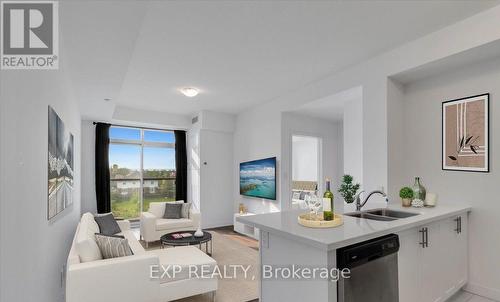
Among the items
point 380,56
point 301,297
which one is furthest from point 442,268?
point 380,56

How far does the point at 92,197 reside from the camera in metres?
6.02

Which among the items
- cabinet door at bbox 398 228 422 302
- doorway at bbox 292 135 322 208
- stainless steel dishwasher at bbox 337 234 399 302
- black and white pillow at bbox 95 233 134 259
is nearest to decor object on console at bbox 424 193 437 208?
cabinet door at bbox 398 228 422 302

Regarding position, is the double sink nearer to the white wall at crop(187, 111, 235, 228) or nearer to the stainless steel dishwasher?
the stainless steel dishwasher

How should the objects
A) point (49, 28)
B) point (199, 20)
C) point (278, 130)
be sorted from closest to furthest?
point (49, 28) → point (199, 20) → point (278, 130)

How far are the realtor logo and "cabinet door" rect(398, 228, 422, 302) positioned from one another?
8.85ft

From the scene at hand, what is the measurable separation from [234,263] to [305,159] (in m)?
5.16

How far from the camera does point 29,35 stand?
1.78 m

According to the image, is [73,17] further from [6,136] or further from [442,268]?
[442,268]

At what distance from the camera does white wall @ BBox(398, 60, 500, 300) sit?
2.64m

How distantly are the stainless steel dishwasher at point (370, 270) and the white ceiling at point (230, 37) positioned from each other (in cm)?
202

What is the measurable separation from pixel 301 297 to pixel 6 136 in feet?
5.95

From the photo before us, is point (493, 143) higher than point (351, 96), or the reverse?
point (351, 96)

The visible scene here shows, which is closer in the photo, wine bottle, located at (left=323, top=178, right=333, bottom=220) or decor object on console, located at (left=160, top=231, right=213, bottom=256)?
wine bottle, located at (left=323, top=178, right=333, bottom=220)

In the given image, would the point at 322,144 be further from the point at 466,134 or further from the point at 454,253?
the point at 454,253
